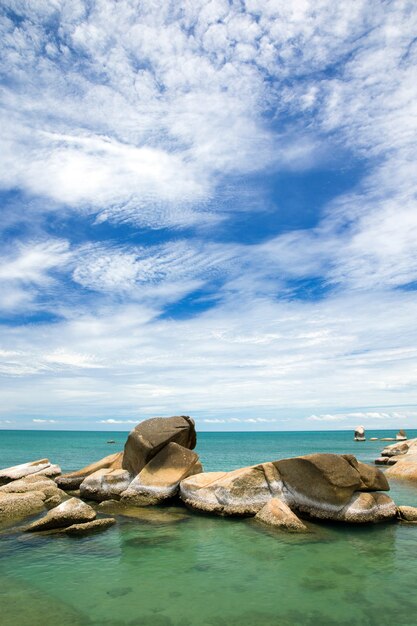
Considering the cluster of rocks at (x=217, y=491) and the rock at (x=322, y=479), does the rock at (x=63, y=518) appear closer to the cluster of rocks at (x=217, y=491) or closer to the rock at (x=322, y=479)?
the cluster of rocks at (x=217, y=491)

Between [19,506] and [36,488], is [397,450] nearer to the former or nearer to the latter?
Result: [36,488]

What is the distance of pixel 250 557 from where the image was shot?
40.7ft

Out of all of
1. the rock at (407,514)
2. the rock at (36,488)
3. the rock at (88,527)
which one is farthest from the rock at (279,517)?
the rock at (36,488)

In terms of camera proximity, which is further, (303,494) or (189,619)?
(303,494)

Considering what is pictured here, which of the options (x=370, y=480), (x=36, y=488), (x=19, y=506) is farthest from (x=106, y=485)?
(x=370, y=480)

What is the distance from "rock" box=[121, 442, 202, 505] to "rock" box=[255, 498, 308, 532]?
4670mm

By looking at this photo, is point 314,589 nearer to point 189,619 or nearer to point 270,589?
point 270,589

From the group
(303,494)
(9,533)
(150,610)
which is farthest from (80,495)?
(150,610)

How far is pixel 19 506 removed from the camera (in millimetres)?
17312

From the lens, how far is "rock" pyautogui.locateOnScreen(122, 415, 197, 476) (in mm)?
20516

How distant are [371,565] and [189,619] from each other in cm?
560

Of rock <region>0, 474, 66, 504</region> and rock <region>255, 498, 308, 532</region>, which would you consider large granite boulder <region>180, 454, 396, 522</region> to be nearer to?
rock <region>255, 498, 308, 532</region>

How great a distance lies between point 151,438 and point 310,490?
798 cm

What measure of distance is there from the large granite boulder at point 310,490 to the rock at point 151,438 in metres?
3.81
